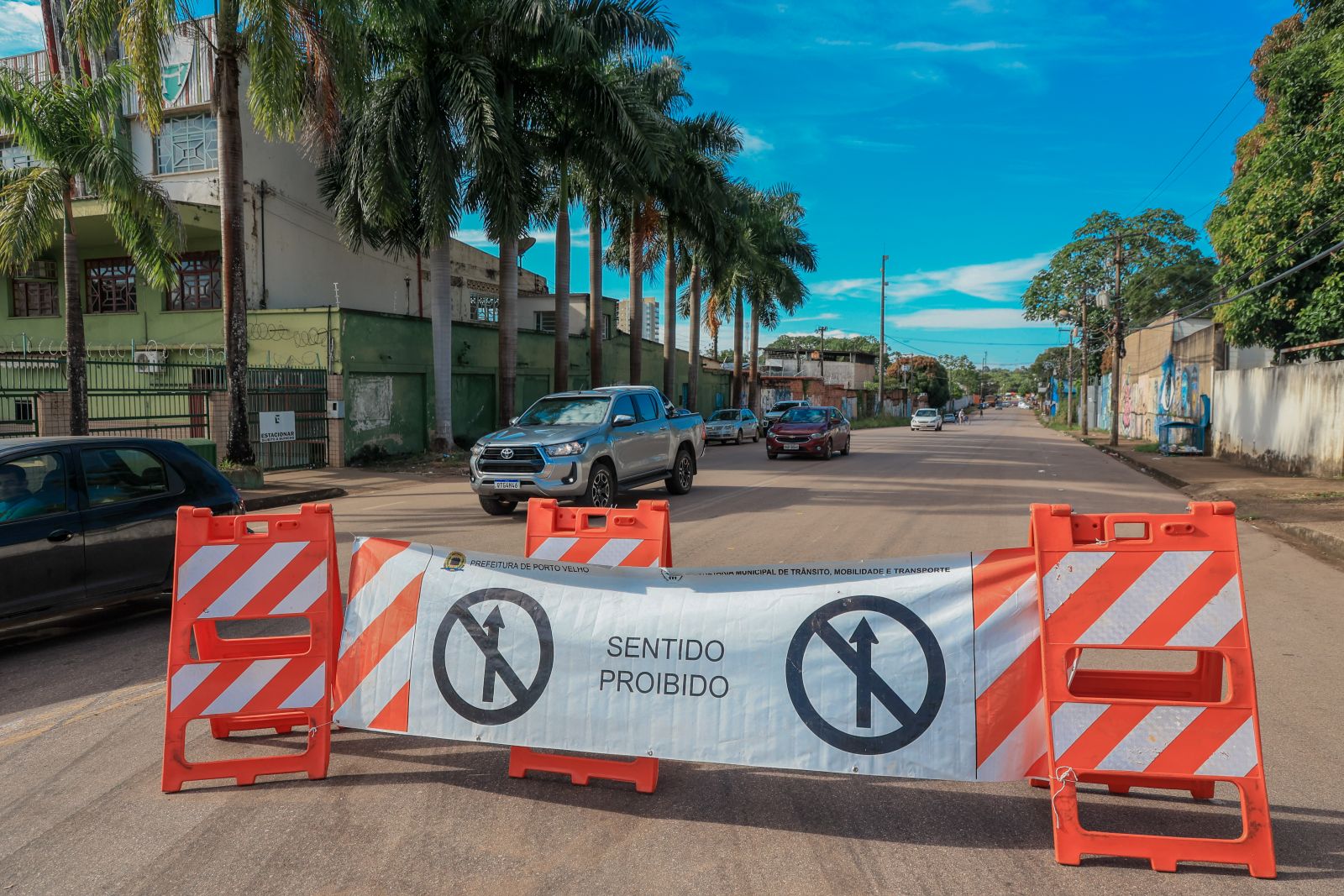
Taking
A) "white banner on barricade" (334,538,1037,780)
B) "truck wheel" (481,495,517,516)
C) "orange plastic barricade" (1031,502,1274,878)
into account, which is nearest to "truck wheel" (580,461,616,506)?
"truck wheel" (481,495,517,516)

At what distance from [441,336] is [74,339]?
832cm

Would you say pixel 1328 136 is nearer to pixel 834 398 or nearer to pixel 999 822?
pixel 999 822

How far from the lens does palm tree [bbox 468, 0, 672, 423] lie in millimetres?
20719

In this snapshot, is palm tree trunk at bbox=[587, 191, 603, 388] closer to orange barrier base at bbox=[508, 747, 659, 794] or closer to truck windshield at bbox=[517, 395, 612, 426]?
truck windshield at bbox=[517, 395, 612, 426]

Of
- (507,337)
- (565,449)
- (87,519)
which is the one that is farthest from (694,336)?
(87,519)

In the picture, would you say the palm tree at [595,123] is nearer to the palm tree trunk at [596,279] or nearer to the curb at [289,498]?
the palm tree trunk at [596,279]

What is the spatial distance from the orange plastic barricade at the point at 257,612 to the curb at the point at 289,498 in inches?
401

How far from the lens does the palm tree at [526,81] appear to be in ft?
68.0

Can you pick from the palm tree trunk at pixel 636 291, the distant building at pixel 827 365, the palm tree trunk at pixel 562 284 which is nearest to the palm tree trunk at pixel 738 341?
the palm tree trunk at pixel 636 291

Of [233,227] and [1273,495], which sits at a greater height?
[233,227]

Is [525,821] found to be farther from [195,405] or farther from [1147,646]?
[195,405]

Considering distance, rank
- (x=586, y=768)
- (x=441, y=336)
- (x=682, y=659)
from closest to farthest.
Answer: (x=682, y=659)
(x=586, y=768)
(x=441, y=336)

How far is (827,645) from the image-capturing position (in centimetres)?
377

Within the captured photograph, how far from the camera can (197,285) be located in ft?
83.4
